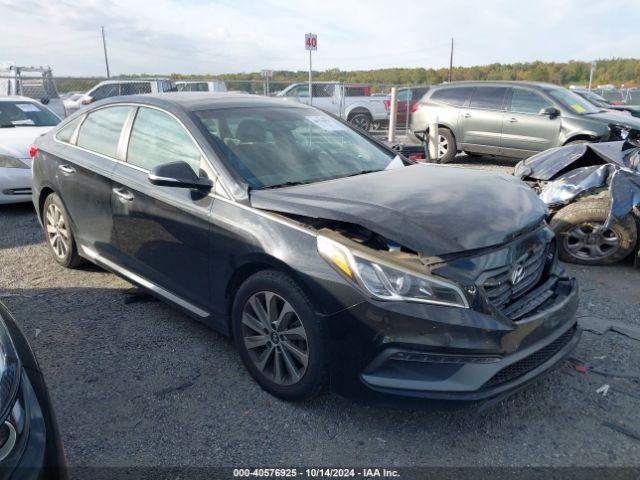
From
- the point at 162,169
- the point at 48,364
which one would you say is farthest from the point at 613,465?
the point at 48,364

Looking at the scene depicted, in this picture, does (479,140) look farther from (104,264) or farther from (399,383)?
(399,383)

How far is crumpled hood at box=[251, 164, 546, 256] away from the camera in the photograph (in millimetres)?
2438

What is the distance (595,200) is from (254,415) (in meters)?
3.79

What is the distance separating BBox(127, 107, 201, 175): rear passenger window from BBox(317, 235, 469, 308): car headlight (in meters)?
1.26

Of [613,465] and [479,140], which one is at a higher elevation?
[479,140]

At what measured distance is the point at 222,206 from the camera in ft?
9.75

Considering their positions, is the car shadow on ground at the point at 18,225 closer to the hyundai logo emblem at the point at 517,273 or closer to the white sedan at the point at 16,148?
the white sedan at the point at 16,148

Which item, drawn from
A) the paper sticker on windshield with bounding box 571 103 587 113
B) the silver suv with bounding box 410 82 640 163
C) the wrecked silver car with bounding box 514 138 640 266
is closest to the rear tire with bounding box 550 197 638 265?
the wrecked silver car with bounding box 514 138 640 266

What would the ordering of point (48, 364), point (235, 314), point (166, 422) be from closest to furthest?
point (166, 422) < point (235, 314) < point (48, 364)

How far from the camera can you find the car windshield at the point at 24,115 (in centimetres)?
810

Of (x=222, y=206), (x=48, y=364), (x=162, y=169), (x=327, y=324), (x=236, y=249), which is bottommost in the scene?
(x=48, y=364)

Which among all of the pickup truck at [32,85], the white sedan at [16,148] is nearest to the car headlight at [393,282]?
the white sedan at [16,148]

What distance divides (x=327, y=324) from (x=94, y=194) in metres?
2.43

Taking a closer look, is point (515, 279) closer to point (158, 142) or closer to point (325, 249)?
point (325, 249)
